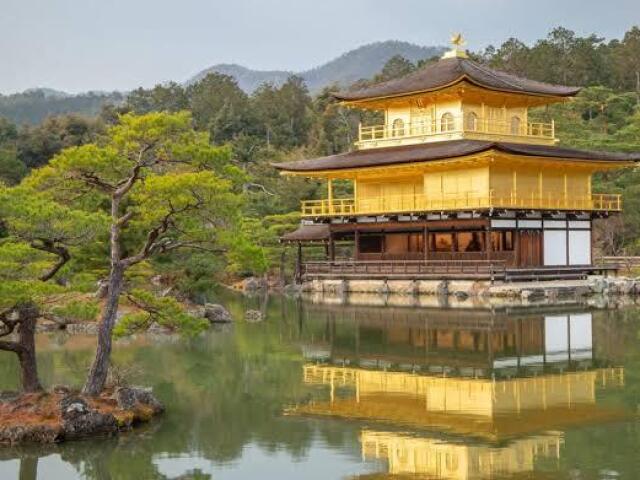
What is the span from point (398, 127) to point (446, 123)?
293 cm

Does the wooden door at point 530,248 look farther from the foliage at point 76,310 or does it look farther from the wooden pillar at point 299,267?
the foliage at point 76,310

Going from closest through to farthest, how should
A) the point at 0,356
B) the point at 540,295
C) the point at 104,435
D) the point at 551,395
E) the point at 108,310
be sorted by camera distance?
the point at 104,435
the point at 108,310
the point at 551,395
the point at 0,356
the point at 540,295

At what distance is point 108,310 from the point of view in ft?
44.7

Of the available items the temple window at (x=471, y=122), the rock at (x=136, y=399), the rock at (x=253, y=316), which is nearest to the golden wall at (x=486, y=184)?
the temple window at (x=471, y=122)

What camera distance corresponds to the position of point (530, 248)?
38.1m


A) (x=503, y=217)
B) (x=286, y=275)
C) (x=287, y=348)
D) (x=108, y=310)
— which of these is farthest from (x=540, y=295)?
(x=108, y=310)

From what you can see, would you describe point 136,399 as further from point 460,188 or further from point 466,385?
point 460,188

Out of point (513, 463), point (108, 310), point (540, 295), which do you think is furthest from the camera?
point (540, 295)

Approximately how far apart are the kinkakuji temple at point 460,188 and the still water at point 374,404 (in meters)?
12.3

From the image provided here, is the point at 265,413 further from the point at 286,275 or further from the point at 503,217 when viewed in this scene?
the point at 286,275

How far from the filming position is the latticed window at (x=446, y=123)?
41.2m

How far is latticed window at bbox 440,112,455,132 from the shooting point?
41156 mm

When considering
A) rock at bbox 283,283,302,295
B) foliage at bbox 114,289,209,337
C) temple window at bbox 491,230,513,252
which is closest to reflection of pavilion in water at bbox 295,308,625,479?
foliage at bbox 114,289,209,337

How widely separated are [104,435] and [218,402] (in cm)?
291
